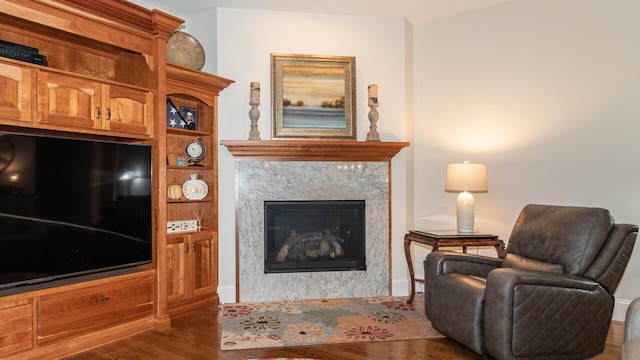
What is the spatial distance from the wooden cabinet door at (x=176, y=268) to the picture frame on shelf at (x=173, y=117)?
3.34 ft

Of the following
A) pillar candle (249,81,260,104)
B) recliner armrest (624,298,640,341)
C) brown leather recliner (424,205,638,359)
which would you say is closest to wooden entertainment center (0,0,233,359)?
pillar candle (249,81,260,104)

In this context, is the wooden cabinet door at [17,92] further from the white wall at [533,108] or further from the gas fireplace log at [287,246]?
the white wall at [533,108]

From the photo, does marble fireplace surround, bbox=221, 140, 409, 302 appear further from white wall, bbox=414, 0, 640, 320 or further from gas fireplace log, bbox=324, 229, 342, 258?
white wall, bbox=414, 0, 640, 320

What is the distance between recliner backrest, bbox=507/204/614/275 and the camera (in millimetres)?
2760

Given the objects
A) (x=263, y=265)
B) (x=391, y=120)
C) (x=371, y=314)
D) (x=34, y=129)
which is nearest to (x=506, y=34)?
(x=391, y=120)

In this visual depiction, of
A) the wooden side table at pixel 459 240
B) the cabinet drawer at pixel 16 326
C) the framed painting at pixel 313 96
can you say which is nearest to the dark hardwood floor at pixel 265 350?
the cabinet drawer at pixel 16 326

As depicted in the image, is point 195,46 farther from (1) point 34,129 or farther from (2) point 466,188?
(2) point 466,188

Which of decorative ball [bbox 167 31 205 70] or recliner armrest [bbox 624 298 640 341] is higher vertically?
decorative ball [bbox 167 31 205 70]

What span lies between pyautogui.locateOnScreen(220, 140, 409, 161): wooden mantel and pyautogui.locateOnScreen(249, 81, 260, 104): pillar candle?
1.31 ft

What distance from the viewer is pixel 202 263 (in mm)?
4043

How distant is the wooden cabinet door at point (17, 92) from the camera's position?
2.56 meters

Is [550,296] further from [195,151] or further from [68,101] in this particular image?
[68,101]

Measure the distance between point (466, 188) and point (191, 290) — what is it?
8.76 feet

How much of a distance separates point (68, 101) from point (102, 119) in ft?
0.82
